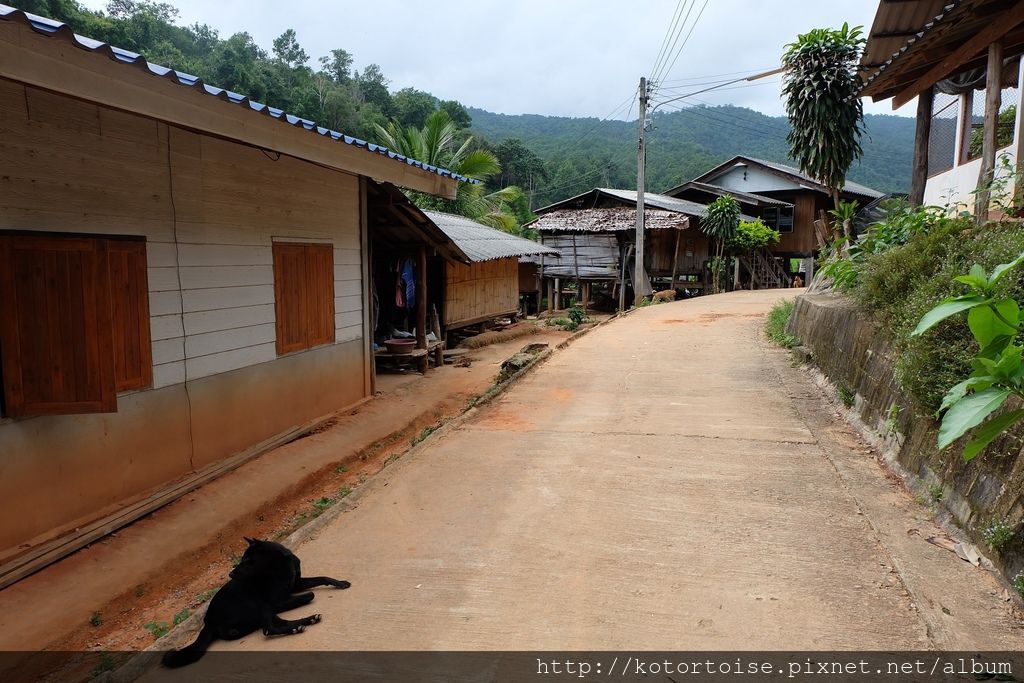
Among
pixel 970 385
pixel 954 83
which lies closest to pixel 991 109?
pixel 954 83

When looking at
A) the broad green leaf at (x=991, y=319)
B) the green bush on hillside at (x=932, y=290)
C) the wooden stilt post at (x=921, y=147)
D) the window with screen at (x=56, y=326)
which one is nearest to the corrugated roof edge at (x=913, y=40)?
the wooden stilt post at (x=921, y=147)

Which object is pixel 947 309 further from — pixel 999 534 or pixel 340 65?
pixel 340 65

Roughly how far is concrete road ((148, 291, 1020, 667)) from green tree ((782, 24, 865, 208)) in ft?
39.4

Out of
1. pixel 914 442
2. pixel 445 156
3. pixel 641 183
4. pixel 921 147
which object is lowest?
pixel 914 442

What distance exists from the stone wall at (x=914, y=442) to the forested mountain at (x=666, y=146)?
38.5 m

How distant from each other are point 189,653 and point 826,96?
58.7ft

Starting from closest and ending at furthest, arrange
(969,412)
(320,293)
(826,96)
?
(969,412), (320,293), (826,96)

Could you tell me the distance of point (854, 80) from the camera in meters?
16.0

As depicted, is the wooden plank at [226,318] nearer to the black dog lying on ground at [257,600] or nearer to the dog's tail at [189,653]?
the black dog lying on ground at [257,600]

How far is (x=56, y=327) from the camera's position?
4887mm

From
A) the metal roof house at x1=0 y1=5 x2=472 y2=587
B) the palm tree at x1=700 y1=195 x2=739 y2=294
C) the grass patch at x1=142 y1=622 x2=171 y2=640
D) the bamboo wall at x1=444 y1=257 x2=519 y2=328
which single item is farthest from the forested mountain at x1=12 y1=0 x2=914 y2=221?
the grass patch at x1=142 y1=622 x2=171 y2=640

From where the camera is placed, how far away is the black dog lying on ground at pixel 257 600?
330 cm

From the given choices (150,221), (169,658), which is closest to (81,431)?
(150,221)

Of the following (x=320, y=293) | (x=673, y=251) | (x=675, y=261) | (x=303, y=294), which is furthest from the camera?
(x=673, y=251)
